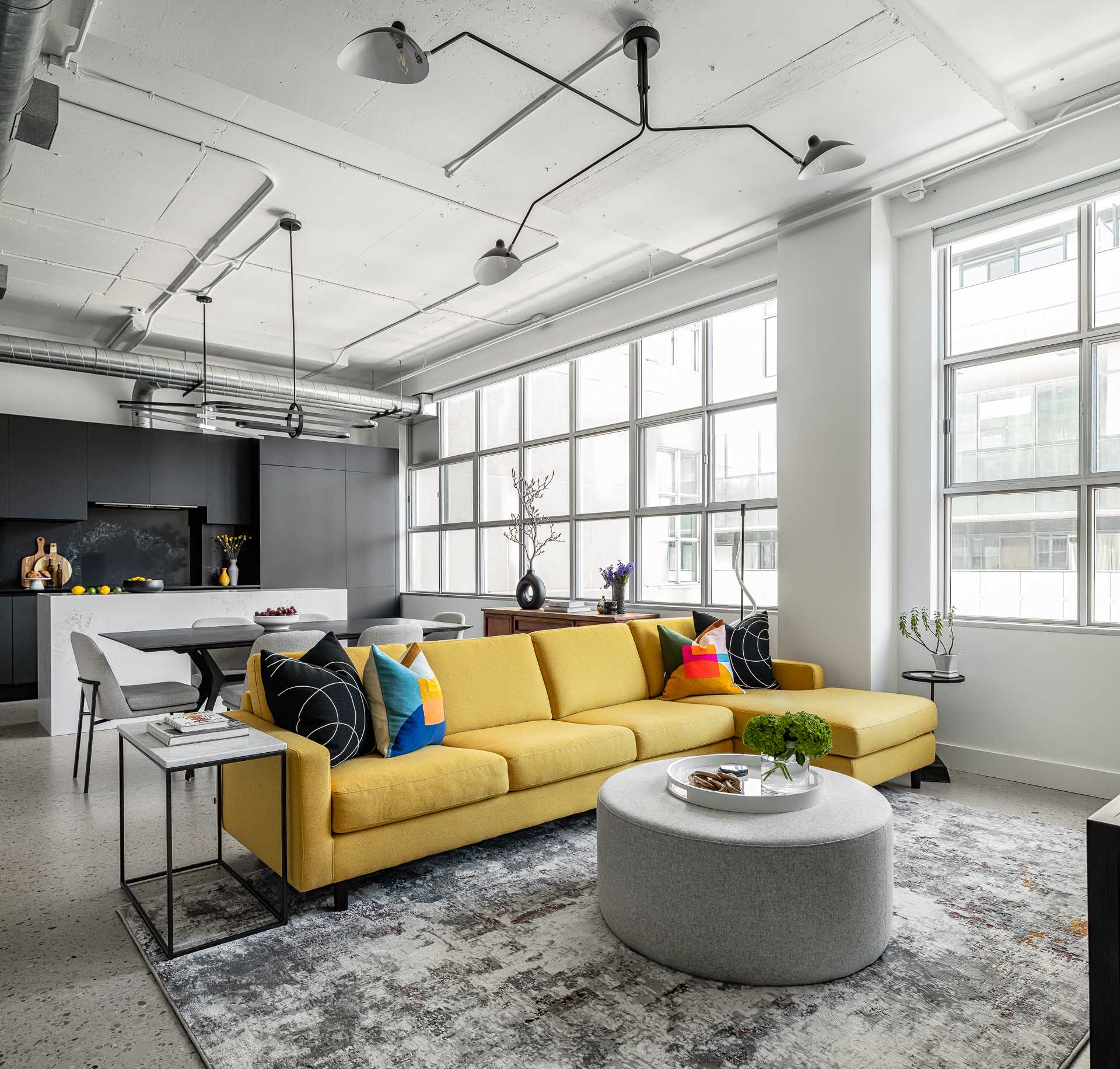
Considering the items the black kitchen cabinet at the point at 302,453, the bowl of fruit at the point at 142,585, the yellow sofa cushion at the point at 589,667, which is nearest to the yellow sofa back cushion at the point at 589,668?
the yellow sofa cushion at the point at 589,667

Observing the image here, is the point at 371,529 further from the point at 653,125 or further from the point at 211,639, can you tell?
the point at 653,125

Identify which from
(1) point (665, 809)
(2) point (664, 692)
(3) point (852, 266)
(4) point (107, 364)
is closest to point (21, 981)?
(1) point (665, 809)

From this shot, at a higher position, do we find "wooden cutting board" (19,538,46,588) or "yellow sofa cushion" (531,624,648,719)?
"wooden cutting board" (19,538,46,588)

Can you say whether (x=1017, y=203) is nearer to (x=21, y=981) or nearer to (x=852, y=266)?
(x=852, y=266)

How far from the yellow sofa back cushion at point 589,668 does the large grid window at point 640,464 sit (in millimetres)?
1532

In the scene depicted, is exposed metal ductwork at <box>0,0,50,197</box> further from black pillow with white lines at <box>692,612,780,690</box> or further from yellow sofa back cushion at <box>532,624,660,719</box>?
black pillow with white lines at <box>692,612,780,690</box>

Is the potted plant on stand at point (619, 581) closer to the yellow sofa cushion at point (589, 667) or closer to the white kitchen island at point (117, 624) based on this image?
the yellow sofa cushion at point (589, 667)

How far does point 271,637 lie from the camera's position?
4051mm

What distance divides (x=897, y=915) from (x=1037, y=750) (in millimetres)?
2157

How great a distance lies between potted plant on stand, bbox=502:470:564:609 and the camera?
7641 mm

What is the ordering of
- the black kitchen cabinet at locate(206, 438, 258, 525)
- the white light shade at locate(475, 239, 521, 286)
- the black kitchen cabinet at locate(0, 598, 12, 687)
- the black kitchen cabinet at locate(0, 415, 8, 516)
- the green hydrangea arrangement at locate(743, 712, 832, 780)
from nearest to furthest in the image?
1. the green hydrangea arrangement at locate(743, 712, 832, 780)
2. the white light shade at locate(475, 239, 521, 286)
3. the black kitchen cabinet at locate(0, 598, 12, 687)
4. the black kitchen cabinet at locate(0, 415, 8, 516)
5. the black kitchen cabinet at locate(206, 438, 258, 525)

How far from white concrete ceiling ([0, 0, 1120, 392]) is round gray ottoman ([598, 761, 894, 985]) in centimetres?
290

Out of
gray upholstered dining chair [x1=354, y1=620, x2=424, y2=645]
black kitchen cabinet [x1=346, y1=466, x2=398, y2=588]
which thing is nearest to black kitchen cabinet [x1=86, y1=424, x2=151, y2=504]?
black kitchen cabinet [x1=346, y1=466, x2=398, y2=588]

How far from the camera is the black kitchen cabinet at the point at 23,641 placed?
7121 millimetres
